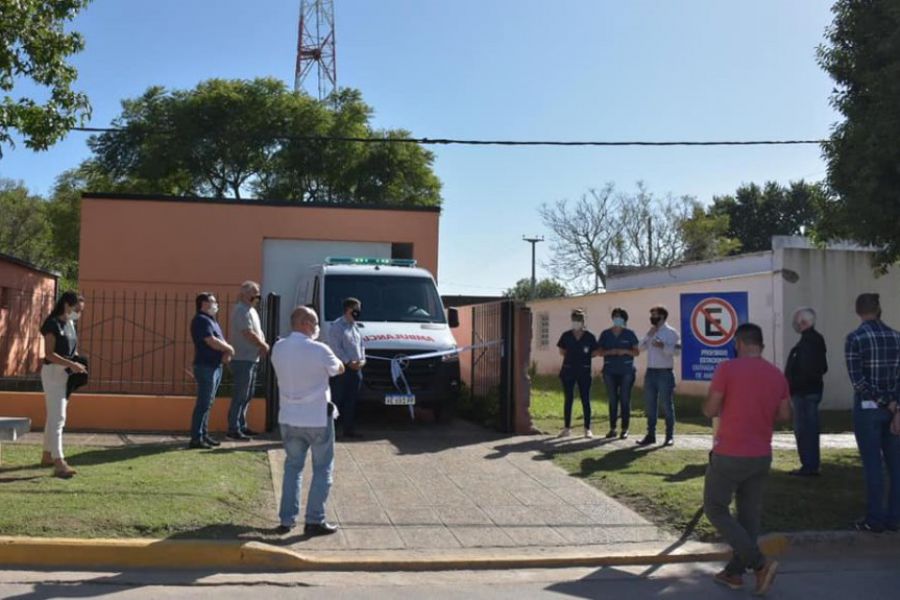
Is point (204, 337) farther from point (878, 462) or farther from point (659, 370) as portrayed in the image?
point (878, 462)

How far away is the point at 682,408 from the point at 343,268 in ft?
25.7

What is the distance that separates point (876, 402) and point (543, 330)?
2522cm

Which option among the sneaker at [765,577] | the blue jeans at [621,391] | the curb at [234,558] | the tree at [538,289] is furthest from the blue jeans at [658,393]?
the tree at [538,289]

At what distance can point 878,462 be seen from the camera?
735cm

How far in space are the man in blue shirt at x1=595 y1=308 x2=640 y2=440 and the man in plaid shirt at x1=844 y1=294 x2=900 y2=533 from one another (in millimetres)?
4273

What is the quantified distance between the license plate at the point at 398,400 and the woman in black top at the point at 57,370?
450 cm

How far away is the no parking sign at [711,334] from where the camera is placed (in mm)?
10578

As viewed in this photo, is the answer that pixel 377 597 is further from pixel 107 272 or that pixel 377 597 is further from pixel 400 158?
pixel 400 158

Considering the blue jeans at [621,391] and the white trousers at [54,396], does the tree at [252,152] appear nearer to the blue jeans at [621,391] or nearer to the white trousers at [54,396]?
the blue jeans at [621,391]

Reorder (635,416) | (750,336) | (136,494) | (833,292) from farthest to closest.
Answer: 1. (833,292)
2. (635,416)
3. (136,494)
4. (750,336)

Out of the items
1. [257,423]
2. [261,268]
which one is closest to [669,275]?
[261,268]

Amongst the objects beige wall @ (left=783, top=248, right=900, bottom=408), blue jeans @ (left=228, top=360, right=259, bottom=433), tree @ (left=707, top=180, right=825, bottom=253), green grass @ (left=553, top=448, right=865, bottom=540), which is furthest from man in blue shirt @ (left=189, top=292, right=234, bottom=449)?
tree @ (left=707, top=180, right=825, bottom=253)

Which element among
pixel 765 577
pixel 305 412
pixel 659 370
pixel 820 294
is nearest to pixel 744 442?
pixel 765 577

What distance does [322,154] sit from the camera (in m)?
37.1
